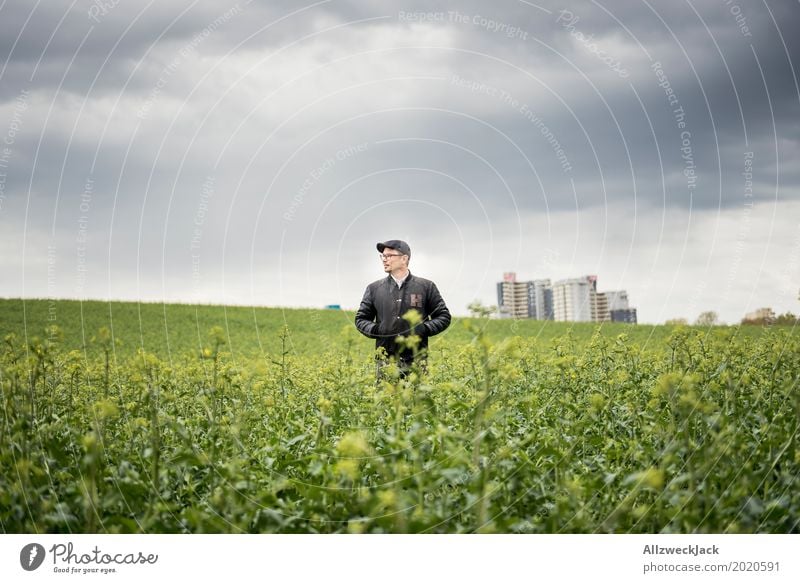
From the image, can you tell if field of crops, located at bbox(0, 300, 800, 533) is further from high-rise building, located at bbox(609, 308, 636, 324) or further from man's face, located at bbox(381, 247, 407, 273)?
high-rise building, located at bbox(609, 308, 636, 324)

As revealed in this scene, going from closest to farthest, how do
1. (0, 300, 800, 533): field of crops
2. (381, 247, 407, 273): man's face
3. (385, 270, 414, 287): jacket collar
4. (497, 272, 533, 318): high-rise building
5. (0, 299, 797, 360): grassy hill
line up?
(0, 300, 800, 533): field of crops < (381, 247, 407, 273): man's face < (385, 270, 414, 287): jacket collar < (497, 272, 533, 318): high-rise building < (0, 299, 797, 360): grassy hill

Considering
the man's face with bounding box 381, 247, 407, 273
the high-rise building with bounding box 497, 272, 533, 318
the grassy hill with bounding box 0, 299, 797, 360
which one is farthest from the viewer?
the grassy hill with bounding box 0, 299, 797, 360

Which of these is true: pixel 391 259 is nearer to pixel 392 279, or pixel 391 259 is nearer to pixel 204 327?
pixel 392 279

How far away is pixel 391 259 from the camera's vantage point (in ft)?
30.1

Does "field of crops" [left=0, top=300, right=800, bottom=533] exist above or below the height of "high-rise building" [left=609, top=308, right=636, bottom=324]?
below

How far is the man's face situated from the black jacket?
25 cm

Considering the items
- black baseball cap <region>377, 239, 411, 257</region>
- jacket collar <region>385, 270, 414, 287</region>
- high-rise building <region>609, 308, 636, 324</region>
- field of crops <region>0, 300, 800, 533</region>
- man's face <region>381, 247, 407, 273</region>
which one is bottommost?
field of crops <region>0, 300, 800, 533</region>

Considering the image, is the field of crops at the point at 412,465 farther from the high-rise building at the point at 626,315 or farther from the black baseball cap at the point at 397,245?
the high-rise building at the point at 626,315

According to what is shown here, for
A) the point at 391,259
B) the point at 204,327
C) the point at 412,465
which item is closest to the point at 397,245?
the point at 391,259

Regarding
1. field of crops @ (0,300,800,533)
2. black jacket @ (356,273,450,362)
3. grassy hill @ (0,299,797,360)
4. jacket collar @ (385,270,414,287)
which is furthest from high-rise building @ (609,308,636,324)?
field of crops @ (0,300,800,533)

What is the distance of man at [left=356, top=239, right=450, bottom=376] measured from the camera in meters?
9.20

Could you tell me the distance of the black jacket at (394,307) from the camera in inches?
364

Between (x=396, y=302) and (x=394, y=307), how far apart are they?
8cm
